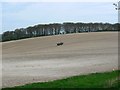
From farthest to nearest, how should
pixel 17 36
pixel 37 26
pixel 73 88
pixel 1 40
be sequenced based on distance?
pixel 37 26, pixel 17 36, pixel 1 40, pixel 73 88

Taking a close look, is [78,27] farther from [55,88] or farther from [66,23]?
[55,88]

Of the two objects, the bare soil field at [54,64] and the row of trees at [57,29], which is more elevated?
the row of trees at [57,29]

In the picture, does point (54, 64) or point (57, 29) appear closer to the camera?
point (54, 64)

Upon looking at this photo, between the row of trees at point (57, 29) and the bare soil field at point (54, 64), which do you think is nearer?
the bare soil field at point (54, 64)

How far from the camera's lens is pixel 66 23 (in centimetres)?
8588

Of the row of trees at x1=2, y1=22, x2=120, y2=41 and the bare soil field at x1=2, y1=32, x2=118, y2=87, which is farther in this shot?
the row of trees at x1=2, y1=22, x2=120, y2=41

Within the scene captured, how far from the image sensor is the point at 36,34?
266 feet

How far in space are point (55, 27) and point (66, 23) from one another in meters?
2.64

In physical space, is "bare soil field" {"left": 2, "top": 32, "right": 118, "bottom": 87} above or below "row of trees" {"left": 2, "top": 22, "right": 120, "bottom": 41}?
below

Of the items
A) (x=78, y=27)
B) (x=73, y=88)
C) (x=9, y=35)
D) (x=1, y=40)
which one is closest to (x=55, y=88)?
(x=73, y=88)

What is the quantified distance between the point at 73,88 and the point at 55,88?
56 cm

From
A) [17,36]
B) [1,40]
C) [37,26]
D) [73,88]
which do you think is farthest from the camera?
[37,26]

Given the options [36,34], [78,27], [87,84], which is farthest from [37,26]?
[87,84]

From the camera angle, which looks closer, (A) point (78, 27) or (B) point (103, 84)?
(B) point (103, 84)
